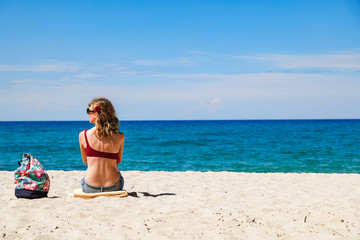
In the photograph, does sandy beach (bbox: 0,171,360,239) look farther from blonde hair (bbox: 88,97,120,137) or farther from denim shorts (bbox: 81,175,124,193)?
blonde hair (bbox: 88,97,120,137)

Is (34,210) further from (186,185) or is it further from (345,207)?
(345,207)

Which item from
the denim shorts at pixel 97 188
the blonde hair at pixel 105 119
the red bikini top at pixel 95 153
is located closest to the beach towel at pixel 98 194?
the denim shorts at pixel 97 188

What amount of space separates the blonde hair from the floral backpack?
128 centimetres

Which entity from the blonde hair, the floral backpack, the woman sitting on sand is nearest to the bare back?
the woman sitting on sand

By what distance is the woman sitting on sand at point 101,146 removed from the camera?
18.0 ft

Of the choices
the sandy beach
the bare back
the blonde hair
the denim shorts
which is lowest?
the sandy beach

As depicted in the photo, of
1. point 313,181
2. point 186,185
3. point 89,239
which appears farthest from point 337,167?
point 89,239

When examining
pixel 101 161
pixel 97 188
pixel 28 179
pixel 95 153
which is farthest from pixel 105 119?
pixel 28 179

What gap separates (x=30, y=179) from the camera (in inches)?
224

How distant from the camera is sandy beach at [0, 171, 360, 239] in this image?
409 cm

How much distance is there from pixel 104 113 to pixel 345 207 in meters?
4.16

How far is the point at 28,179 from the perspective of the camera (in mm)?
5672

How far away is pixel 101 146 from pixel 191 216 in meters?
1.92

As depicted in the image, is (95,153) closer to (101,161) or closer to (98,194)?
(101,161)
